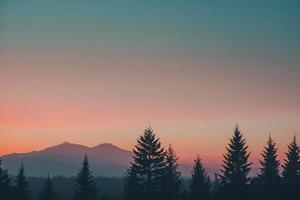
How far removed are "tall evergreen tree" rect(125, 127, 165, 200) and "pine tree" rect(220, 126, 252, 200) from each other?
9.08m

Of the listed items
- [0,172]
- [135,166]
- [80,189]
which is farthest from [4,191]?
[135,166]

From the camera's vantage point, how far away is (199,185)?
6469cm

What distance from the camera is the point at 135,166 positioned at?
49.9 metres

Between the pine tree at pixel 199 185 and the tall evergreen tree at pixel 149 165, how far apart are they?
11512mm

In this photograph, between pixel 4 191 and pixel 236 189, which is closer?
pixel 4 191

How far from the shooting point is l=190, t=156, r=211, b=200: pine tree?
2386 inches

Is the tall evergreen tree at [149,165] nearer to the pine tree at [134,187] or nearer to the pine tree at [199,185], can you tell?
the pine tree at [134,187]

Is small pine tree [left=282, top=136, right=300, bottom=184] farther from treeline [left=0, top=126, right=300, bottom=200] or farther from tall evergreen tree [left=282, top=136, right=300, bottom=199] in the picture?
treeline [left=0, top=126, right=300, bottom=200]

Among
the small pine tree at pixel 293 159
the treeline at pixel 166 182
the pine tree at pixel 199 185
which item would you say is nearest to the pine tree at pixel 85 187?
the treeline at pixel 166 182

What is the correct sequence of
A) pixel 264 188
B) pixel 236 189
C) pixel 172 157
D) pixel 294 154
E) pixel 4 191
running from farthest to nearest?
1. pixel 294 154
2. pixel 172 157
3. pixel 264 188
4. pixel 236 189
5. pixel 4 191

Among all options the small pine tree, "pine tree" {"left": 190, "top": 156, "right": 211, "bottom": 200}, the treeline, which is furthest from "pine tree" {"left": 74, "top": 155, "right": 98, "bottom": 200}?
the small pine tree

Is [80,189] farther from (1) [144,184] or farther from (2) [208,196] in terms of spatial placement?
(2) [208,196]

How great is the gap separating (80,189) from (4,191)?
31.4 ft

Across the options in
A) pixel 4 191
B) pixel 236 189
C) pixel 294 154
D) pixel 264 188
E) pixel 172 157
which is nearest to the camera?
pixel 4 191
